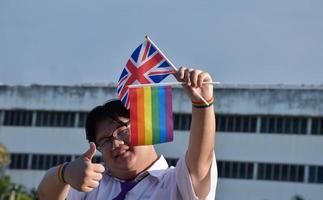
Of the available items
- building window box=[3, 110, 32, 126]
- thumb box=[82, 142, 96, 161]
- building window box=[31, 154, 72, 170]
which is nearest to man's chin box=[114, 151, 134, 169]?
thumb box=[82, 142, 96, 161]

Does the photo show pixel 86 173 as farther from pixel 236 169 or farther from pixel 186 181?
pixel 236 169

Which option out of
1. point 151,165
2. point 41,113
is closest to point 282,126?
point 41,113

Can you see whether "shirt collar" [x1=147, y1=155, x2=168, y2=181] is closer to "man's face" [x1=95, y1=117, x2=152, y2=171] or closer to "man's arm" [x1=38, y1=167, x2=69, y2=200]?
"man's face" [x1=95, y1=117, x2=152, y2=171]

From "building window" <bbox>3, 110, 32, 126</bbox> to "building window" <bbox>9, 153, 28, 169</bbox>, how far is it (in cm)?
109

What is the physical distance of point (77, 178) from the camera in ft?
9.98

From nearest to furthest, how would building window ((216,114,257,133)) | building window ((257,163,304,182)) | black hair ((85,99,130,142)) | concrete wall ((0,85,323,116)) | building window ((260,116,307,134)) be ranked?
black hair ((85,99,130,142)) → concrete wall ((0,85,323,116)) → building window ((260,116,307,134)) → building window ((257,163,304,182)) → building window ((216,114,257,133))

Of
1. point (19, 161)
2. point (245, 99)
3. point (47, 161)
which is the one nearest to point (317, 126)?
point (245, 99)

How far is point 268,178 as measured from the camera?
32.2 m

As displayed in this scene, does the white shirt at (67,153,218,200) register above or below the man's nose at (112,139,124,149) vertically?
below

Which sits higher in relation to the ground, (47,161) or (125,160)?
(125,160)

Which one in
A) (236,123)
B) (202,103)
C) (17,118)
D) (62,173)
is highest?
Result: (202,103)

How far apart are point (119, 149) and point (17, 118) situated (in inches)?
1250

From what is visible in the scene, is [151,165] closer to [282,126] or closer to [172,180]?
[172,180]

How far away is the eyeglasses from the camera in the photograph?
3.32 metres
